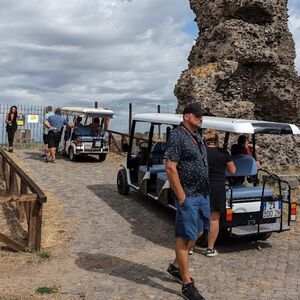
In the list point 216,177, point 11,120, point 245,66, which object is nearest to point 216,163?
point 216,177

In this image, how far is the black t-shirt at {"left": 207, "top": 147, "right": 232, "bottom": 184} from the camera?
7.22 metres

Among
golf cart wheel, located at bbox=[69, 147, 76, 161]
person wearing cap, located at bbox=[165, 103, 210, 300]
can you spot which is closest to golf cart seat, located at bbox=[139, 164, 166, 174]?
person wearing cap, located at bbox=[165, 103, 210, 300]

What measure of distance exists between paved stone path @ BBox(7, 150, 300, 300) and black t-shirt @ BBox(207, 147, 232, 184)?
4.06 ft

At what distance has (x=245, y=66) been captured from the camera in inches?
577

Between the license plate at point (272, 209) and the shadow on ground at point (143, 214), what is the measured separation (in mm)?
1625

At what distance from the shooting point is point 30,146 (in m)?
22.4

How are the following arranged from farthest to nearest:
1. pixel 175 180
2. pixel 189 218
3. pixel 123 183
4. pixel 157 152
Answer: pixel 123 183 < pixel 157 152 < pixel 189 218 < pixel 175 180

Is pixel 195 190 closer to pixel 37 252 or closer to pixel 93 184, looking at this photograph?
pixel 37 252

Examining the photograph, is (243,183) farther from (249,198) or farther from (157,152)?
(157,152)

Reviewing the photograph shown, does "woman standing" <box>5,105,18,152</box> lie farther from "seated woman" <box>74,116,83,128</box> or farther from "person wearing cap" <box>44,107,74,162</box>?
"seated woman" <box>74,116,83,128</box>

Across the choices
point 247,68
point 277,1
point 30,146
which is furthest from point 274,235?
point 30,146

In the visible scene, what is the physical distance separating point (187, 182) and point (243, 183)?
10.0 feet

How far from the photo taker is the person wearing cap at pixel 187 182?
18.2 feet

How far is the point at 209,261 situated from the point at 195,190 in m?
1.95
